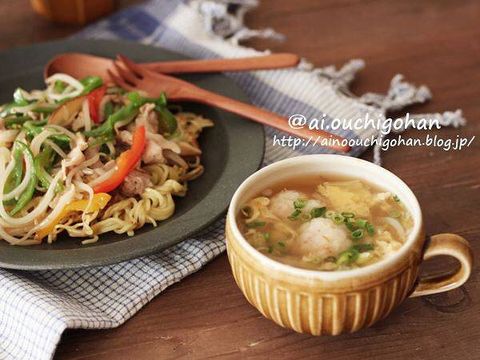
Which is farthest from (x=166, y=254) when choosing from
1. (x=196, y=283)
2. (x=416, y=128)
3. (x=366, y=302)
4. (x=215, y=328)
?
(x=416, y=128)

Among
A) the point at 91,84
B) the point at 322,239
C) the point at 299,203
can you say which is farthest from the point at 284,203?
the point at 91,84

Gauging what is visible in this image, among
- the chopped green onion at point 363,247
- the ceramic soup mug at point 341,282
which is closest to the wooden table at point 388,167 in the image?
the ceramic soup mug at point 341,282

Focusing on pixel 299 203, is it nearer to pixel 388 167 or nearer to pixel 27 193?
pixel 388 167

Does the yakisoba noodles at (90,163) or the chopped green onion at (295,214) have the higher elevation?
the chopped green onion at (295,214)

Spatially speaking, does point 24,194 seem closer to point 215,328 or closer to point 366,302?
point 215,328

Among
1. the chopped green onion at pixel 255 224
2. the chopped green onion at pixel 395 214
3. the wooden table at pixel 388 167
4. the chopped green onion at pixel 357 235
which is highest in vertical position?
the chopped green onion at pixel 395 214

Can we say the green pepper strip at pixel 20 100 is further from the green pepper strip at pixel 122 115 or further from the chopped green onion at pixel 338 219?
the chopped green onion at pixel 338 219
